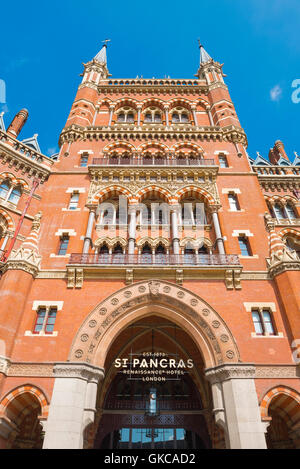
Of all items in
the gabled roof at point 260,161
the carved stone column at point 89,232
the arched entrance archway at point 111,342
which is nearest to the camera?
the arched entrance archway at point 111,342

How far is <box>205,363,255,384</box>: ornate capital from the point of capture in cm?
1367

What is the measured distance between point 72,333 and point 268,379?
943 centimetres

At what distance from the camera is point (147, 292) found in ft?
53.6

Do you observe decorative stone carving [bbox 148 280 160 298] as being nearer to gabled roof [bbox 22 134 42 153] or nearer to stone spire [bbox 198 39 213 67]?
gabled roof [bbox 22 134 42 153]

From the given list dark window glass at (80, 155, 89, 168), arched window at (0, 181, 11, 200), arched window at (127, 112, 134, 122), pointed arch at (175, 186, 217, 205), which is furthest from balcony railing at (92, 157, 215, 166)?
arched window at (127, 112, 134, 122)

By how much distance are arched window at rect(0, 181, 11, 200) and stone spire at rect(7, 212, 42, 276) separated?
4.47 meters

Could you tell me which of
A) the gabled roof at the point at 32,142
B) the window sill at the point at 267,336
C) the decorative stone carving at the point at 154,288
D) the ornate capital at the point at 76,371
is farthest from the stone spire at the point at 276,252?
the gabled roof at the point at 32,142

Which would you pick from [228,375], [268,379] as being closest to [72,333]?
[228,375]

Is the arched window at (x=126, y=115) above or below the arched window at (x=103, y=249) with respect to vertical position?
above

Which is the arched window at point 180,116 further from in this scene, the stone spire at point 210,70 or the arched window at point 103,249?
the arched window at point 103,249

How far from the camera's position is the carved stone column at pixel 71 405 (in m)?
12.2

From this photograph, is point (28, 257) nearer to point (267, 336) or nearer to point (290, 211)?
point (267, 336)

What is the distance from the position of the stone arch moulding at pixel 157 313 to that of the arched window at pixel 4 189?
11.4 metres
